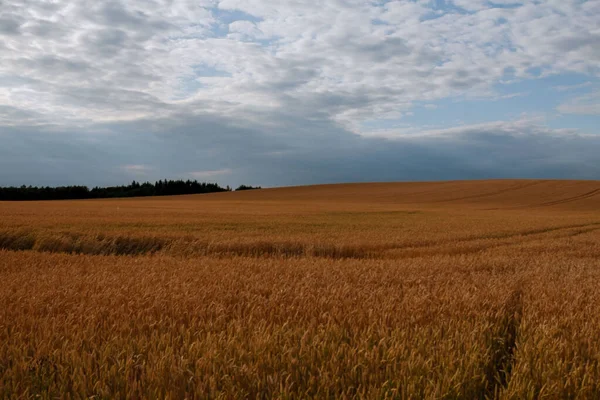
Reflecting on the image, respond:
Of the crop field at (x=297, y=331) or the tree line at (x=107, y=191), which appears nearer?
the crop field at (x=297, y=331)

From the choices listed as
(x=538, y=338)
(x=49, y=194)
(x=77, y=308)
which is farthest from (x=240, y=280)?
(x=49, y=194)

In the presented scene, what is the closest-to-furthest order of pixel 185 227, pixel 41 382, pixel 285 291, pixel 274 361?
pixel 41 382
pixel 274 361
pixel 285 291
pixel 185 227

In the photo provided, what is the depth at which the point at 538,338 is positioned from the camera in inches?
177

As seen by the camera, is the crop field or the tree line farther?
the tree line

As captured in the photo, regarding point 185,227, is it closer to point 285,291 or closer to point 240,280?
point 240,280

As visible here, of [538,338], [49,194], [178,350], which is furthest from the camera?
[49,194]

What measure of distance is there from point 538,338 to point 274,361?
268 centimetres

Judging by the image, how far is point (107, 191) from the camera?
98.2 meters

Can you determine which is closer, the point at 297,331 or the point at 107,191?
the point at 297,331

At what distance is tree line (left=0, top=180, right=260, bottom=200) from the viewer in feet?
284

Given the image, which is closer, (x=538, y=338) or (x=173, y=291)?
(x=538, y=338)

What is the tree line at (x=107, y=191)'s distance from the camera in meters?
86.5

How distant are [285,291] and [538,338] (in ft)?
10.6

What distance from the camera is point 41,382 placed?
11.3ft
